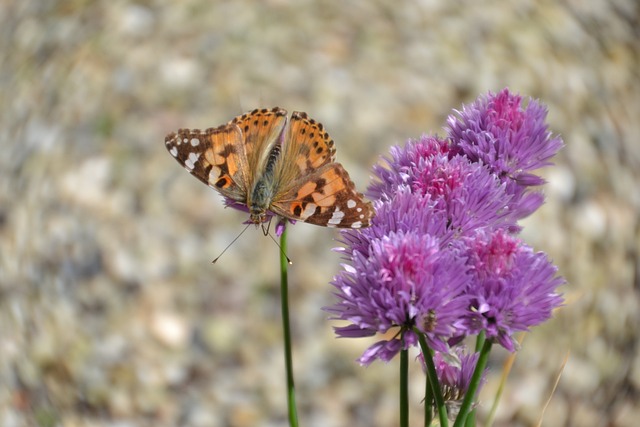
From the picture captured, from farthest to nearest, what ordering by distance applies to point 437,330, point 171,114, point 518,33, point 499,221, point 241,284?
point 518,33, point 171,114, point 241,284, point 499,221, point 437,330

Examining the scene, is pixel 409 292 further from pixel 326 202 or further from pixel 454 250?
pixel 326 202

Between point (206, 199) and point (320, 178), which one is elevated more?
point (206, 199)

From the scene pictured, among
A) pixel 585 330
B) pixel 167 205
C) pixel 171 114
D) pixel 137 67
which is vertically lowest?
pixel 585 330

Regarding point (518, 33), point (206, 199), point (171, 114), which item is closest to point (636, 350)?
point (518, 33)

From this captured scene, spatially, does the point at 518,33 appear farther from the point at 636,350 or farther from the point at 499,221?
the point at 499,221

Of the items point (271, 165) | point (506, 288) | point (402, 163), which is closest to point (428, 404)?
point (506, 288)

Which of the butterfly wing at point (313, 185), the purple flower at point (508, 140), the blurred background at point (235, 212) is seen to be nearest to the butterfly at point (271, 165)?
the butterfly wing at point (313, 185)

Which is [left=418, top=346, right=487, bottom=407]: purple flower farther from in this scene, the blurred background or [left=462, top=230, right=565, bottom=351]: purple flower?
the blurred background

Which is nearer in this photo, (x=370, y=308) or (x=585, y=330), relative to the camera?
(x=370, y=308)
